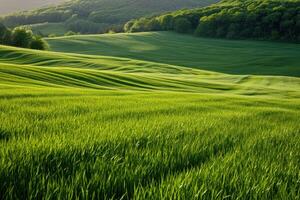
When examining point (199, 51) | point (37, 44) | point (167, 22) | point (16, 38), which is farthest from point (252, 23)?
point (16, 38)

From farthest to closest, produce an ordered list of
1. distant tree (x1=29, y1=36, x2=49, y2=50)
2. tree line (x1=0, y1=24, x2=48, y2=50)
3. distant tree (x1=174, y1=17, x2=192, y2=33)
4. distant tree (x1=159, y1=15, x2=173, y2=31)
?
distant tree (x1=159, y1=15, x2=173, y2=31) → distant tree (x1=174, y1=17, x2=192, y2=33) → distant tree (x1=29, y1=36, x2=49, y2=50) → tree line (x1=0, y1=24, x2=48, y2=50)

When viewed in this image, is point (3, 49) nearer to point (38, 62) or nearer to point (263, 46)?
point (38, 62)

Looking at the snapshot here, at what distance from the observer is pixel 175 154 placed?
5191mm

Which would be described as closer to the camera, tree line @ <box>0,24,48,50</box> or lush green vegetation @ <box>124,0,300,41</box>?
tree line @ <box>0,24,48,50</box>

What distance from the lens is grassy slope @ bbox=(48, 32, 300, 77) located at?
279 ft

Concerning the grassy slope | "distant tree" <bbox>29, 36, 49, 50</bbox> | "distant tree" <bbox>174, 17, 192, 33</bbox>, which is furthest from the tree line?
"distant tree" <bbox>174, 17, 192, 33</bbox>

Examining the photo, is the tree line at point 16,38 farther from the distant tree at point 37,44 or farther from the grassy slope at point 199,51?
the grassy slope at point 199,51

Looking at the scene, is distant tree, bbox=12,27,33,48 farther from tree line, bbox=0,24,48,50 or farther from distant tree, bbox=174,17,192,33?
distant tree, bbox=174,17,192,33

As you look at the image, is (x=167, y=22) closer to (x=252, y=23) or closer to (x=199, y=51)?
(x=252, y=23)

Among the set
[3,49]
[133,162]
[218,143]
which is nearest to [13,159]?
[133,162]

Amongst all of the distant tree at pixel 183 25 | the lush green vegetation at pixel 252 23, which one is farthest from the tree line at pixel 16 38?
the distant tree at pixel 183 25

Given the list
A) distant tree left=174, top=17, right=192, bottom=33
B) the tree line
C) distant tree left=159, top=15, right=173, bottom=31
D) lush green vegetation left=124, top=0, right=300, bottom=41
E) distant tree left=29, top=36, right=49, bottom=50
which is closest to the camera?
the tree line

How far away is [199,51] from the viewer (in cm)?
10381

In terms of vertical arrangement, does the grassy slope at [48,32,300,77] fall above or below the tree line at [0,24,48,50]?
below
